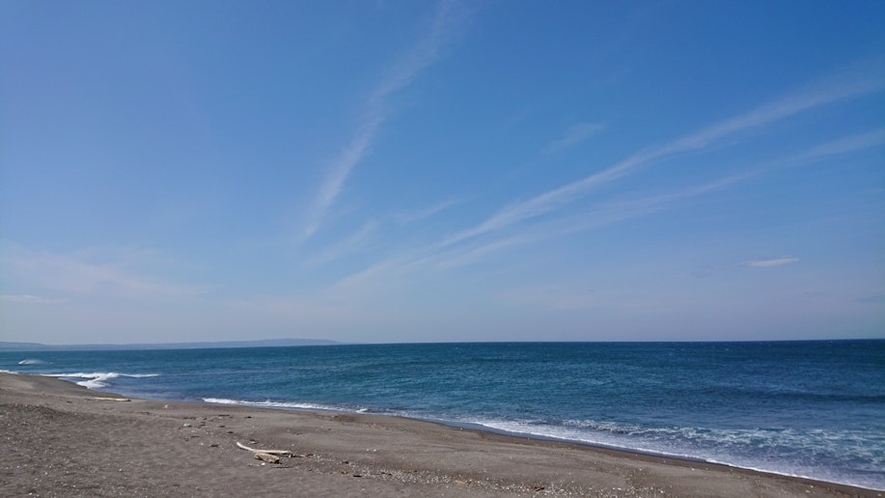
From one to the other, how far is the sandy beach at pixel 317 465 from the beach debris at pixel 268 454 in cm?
19

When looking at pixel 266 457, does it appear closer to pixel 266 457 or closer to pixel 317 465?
pixel 266 457

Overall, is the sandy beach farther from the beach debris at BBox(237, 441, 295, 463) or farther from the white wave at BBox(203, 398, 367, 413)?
the white wave at BBox(203, 398, 367, 413)

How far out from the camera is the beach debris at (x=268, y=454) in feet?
43.1

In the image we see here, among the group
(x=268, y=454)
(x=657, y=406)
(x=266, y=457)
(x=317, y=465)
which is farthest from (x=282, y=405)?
(x=657, y=406)

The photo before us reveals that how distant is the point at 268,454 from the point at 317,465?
161cm

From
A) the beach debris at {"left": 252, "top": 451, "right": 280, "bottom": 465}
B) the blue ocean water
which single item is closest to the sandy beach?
the beach debris at {"left": 252, "top": 451, "right": 280, "bottom": 465}

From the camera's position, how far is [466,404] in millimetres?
30922

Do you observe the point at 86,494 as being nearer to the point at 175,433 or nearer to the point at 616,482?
the point at 175,433

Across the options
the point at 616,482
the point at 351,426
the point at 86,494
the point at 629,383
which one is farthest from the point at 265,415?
the point at 629,383

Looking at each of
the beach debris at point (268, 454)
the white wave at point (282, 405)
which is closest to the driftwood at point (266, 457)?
the beach debris at point (268, 454)

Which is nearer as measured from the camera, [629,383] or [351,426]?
[351,426]

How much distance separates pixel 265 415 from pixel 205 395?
16862mm

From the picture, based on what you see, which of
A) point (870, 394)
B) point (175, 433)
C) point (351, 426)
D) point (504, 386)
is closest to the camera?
point (175, 433)

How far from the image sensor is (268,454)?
44.8ft
